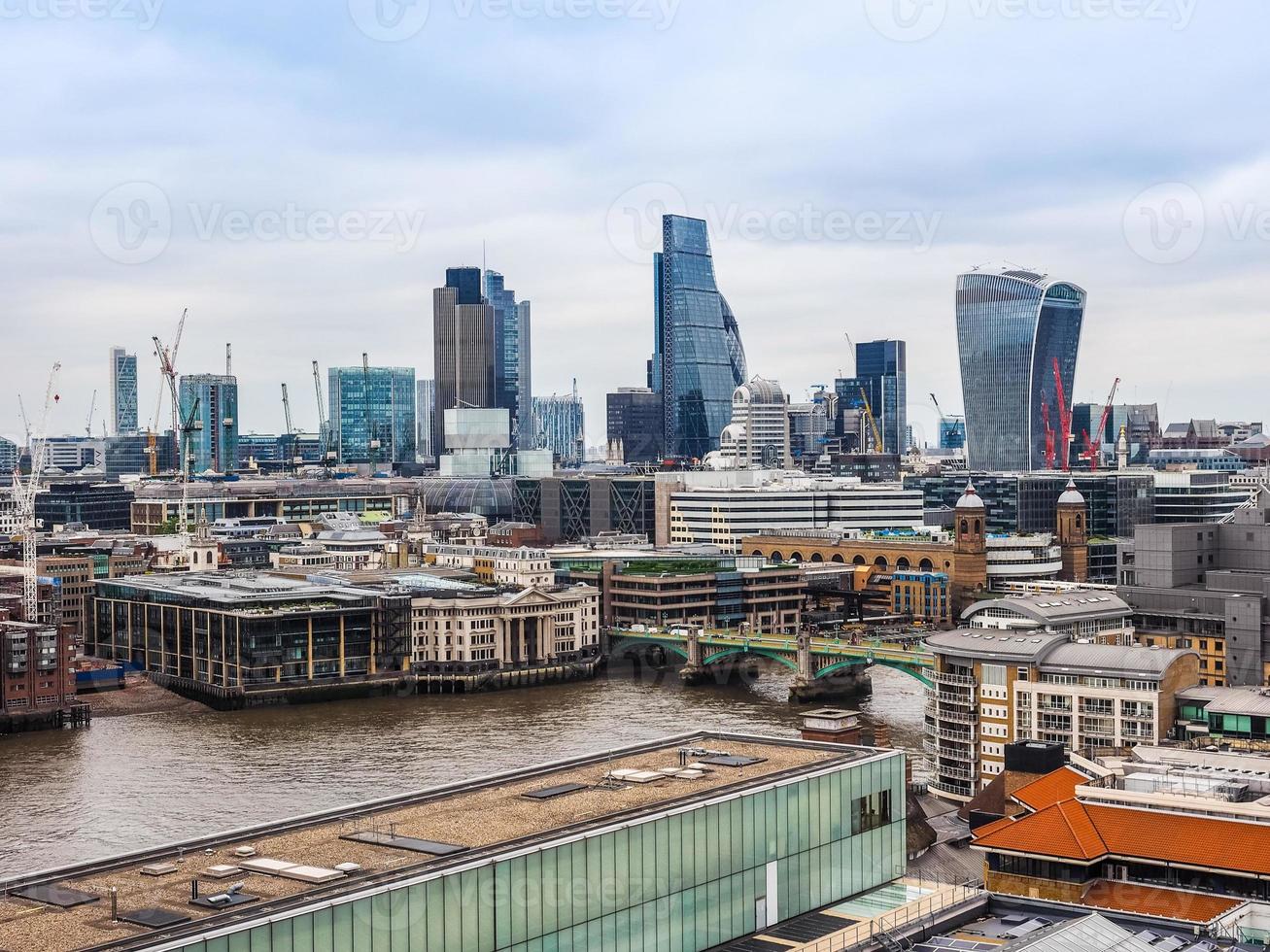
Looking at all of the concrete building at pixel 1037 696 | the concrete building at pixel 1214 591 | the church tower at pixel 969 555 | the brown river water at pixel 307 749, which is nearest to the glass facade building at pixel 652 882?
the brown river water at pixel 307 749

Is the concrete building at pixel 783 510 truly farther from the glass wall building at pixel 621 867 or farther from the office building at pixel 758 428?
the glass wall building at pixel 621 867

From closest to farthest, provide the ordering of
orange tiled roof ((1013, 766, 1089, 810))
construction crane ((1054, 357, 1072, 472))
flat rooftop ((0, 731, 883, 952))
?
flat rooftop ((0, 731, 883, 952)) → orange tiled roof ((1013, 766, 1089, 810)) → construction crane ((1054, 357, 1072, 472))

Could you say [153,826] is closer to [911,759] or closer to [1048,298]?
→ [911,759]

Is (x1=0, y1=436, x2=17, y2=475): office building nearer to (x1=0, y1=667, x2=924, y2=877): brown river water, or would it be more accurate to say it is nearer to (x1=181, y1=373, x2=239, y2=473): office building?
(x1=181, y1=373, x2=239, y2=473): office building

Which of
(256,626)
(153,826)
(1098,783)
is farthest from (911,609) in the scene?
(1098,783)

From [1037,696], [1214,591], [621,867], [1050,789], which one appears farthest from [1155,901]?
[1214,591]

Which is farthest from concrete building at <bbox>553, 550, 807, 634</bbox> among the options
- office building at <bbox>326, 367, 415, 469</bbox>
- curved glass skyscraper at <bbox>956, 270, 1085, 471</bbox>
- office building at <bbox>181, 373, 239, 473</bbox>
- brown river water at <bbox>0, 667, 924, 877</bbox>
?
office building at <bbox>326, 367, 415, 469</bbox>
